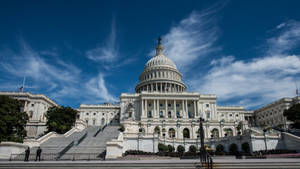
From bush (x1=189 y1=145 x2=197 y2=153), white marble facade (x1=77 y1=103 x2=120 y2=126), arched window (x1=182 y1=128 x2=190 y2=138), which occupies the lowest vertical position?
bush (x1=189 y1=145 x2=197 y2=153)

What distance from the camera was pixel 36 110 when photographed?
259 feet

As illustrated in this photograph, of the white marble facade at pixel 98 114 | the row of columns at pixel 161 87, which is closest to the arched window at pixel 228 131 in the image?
the row of columns at pixel 161 87

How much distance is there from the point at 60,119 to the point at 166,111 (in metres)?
41.0

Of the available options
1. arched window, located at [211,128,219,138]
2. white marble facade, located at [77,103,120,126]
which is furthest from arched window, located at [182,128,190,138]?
white marble facade, located at [77,103,120,126]

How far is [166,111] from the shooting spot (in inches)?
3253

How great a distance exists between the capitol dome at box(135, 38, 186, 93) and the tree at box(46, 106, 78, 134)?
47989mm

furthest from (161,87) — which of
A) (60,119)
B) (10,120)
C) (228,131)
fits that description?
(10,120)

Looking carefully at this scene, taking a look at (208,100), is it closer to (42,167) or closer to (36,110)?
(36,110)

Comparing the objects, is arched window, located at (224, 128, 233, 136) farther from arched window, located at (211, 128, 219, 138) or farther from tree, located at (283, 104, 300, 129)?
tree, located at (283, 104, 300, 129)

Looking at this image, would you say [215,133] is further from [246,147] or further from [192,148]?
[246,147]

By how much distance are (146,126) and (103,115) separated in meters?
40.5

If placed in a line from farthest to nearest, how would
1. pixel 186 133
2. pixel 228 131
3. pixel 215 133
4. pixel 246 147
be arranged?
pixel 228 131
pixel 215 133
pixel 186 133
pixel 246 147

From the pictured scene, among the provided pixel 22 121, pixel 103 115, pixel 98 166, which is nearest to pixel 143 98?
pixel 103 115

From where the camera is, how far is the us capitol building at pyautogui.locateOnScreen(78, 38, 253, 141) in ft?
203
